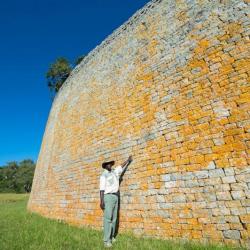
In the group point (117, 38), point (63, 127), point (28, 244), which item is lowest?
point (28, 244)

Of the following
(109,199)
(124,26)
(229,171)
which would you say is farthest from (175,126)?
(124,26)

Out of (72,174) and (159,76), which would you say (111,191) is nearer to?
(159,76)

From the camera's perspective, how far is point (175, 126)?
20.0ft

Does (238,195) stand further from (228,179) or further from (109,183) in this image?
(109,183)

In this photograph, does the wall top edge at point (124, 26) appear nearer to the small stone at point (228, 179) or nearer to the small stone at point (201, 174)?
the small stone at point (201, 174)

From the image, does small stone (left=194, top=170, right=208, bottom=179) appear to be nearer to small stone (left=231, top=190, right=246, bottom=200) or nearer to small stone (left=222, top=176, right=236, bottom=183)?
small stone (left=222, top=176, right=236, bottom=183)

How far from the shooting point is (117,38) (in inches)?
385

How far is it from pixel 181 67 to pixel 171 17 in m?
1.85

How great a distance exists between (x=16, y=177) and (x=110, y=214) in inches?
2467

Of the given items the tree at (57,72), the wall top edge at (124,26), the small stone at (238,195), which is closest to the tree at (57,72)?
the tree at (57,72)

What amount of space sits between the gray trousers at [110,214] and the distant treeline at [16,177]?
56031 mm

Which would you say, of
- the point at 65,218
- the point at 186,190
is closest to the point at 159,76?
the point at 186,190

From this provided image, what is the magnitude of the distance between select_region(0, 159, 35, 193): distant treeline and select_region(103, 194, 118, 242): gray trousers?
56031 mm

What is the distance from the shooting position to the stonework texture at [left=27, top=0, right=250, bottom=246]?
489 centimetres
